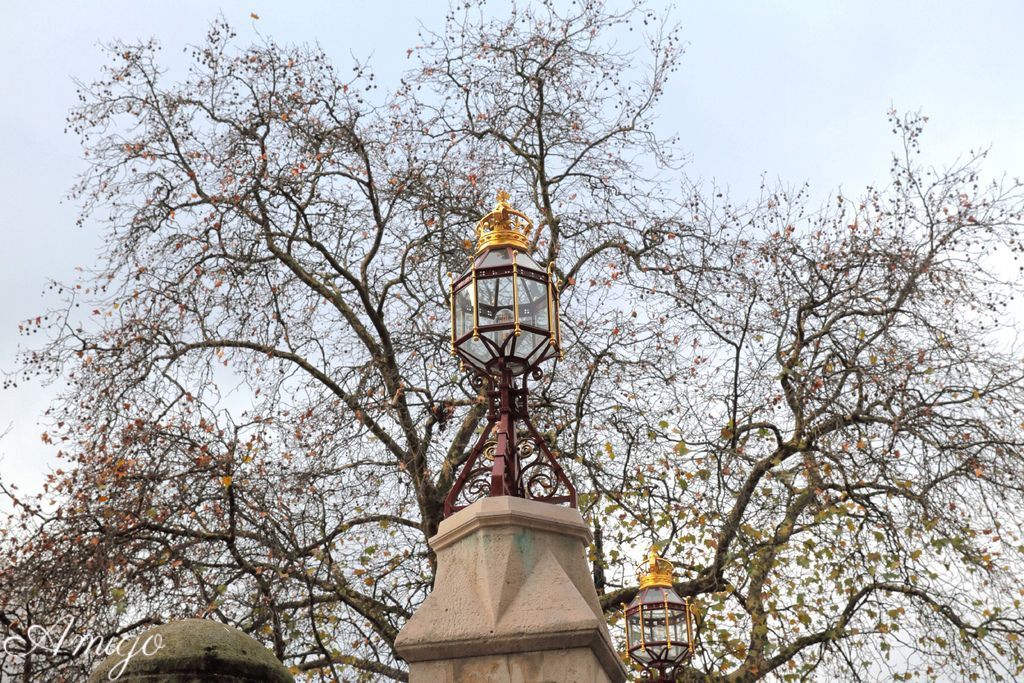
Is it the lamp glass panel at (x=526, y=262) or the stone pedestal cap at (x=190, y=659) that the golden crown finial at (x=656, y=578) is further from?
the stone pedestal cap at (x=190, y=659)

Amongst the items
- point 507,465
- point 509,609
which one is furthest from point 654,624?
point 509,609

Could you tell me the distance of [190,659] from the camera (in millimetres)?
4391

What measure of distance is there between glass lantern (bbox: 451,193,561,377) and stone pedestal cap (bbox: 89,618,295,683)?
1.87m

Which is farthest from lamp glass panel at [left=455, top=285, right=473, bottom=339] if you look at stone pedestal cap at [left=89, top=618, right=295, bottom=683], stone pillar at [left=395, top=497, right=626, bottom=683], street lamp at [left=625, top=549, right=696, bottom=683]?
street lamp at [left=625, top=549, right=696, bottom=683]

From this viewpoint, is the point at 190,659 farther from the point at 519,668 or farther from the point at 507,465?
the point at 507,465

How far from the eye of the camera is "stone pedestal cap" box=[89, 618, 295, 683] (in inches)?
171

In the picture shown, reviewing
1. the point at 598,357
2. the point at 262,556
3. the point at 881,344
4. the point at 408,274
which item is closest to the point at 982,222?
the point at 881,344

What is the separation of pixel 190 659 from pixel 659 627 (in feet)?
21.0

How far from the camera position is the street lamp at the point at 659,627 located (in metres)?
10.0

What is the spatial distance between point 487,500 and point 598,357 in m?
8.50

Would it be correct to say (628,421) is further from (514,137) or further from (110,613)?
(110,613)

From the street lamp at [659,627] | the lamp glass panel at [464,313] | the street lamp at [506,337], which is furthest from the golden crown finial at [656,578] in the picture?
the lamp glass panel at [464,313]

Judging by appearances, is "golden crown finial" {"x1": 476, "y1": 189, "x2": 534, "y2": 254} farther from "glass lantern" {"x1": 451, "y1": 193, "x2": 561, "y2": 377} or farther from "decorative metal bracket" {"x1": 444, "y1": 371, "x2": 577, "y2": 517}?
"decorative metal bracket" {"x1": 444, "y1": 371, "x2": 577, "y2": 517}

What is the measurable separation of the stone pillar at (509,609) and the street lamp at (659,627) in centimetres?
491
